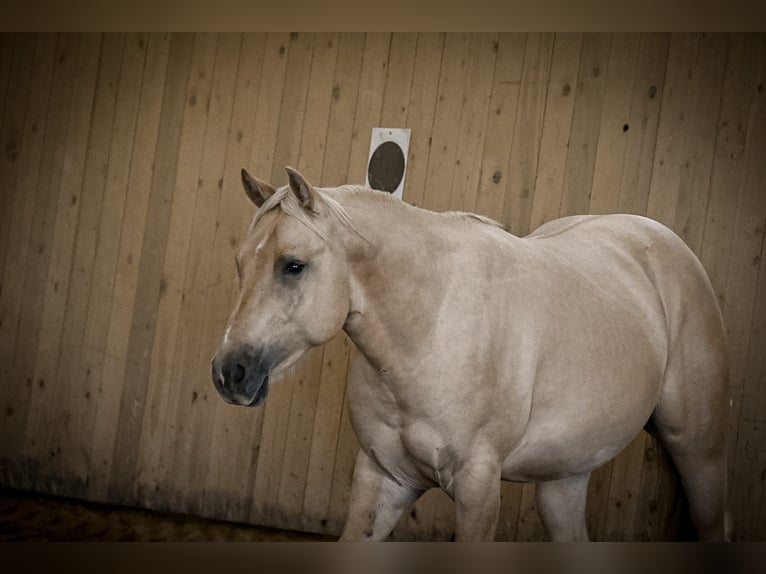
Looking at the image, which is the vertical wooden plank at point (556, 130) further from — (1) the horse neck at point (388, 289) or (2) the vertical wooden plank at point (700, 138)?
(1) the horse neck at point (388, 289)

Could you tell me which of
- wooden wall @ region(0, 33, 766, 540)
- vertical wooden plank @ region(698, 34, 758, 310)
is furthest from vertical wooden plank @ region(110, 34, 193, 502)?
vertical wooden plank @ region(698, 34, 758, 310)

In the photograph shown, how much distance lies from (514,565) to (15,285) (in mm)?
4282

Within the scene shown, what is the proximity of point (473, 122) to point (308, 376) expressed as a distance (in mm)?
1244

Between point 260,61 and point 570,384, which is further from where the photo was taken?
point 260,61

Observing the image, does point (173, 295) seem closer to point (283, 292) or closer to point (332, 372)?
point (332, 372)

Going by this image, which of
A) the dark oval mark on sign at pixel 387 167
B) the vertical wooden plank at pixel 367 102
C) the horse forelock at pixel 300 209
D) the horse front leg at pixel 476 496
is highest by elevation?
the vertical wooden plank at pixel 367 102

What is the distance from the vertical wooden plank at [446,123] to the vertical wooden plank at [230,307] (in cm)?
85

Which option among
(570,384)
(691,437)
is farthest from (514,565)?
(691,437)

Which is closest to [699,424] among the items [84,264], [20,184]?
[84,264]

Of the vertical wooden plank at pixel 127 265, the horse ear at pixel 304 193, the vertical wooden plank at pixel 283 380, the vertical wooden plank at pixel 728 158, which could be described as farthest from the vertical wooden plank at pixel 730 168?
the vertical wooden plank at pixel 127 265

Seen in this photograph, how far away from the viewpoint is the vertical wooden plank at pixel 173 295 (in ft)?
12.1

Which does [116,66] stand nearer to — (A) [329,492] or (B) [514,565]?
(A) [329,492]

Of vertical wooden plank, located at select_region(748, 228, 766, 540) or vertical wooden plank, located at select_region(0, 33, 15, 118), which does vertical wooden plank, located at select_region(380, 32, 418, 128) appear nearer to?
vertical wooden plank, located at select_region(748, 228, 766, 540)
